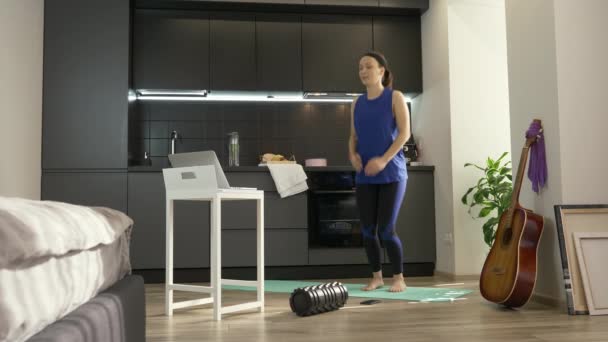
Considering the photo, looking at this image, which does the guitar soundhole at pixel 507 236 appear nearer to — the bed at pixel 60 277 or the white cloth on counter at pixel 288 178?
the white cloth on counter at pixel 288 178

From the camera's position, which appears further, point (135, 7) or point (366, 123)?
point (135, 7)

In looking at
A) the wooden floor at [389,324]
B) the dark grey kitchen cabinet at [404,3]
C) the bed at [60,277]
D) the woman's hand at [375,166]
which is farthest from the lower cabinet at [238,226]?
the bed at [60,277]

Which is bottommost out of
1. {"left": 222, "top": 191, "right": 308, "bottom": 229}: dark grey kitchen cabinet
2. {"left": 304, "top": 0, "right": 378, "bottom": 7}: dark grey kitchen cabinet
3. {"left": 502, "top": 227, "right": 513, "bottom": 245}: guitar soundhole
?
{"left": 502, "top": 227, "right": 513, "bottom": 245}: guitar soundhole

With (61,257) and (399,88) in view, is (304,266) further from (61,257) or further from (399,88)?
(61,257)

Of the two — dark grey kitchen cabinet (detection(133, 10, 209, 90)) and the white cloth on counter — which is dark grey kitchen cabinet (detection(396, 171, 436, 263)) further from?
dark grey kitchen cabinet (detection(133, 10, 209, 90))

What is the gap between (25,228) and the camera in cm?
85

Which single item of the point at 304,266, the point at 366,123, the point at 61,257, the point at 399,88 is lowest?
the point at 304,266

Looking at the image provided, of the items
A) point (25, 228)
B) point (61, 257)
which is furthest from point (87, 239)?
point (25, 228)

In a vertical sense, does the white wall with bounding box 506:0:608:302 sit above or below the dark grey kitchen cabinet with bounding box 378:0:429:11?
below

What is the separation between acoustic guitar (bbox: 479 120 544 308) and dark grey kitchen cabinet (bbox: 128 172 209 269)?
2.25 m

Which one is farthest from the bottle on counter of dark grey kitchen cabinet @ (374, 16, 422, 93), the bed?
the bed

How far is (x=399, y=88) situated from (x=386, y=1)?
75cm

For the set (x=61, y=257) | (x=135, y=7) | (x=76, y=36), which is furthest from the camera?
(x=135, y=7)

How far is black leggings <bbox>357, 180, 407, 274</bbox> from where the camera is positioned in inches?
143
